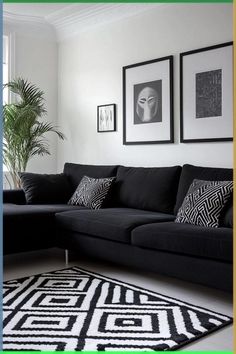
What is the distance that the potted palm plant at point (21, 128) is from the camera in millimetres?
4656

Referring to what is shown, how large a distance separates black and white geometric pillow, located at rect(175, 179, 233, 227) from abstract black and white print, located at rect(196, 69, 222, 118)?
839 millimetres

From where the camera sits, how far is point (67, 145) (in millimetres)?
5312

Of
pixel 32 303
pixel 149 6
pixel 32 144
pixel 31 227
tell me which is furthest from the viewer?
pixel 32 144

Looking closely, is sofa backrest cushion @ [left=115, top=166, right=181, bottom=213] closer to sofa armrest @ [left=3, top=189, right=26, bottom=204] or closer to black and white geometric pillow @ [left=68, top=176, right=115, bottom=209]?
black and white geometric pillow @ [left=68, top=176, right=115, bottom=209]

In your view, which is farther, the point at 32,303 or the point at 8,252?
the point at 8,252

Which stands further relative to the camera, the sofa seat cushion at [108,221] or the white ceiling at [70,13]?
the white ceiling at [70,13]

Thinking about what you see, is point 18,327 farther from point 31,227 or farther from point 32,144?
point 32,144

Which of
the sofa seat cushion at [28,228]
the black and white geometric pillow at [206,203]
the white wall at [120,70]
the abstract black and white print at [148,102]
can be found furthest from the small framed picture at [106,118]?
the black and white geometric pillow at [206,203]

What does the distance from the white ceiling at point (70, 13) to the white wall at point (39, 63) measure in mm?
116

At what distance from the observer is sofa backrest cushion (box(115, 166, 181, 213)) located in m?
3.62

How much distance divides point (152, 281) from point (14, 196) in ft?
5.81

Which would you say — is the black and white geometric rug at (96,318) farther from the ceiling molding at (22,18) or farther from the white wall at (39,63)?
the ceiling molding at (22,18)

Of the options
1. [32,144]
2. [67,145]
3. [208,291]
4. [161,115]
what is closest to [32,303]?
[208,291]

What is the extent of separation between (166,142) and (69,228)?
133 centimetres
